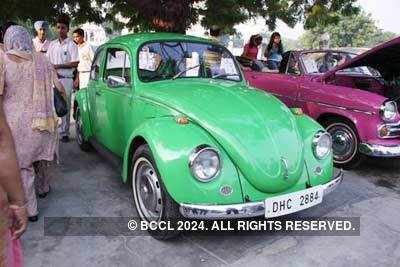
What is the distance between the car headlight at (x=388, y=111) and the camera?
5188 millimetres

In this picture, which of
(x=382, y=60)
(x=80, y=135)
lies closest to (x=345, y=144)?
(x=382, y=60)

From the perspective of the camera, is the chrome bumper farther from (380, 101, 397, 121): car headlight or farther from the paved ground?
the paved ground

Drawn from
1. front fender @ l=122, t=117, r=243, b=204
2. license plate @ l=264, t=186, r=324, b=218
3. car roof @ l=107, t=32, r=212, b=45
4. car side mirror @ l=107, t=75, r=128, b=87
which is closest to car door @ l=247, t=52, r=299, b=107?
car roof @ l=107, t=32, r=212, b=45

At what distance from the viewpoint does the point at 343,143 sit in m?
5.63

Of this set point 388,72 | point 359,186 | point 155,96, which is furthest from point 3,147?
point 388,72

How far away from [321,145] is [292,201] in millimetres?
704

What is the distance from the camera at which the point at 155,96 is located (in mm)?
4105

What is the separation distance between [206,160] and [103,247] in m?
1.12

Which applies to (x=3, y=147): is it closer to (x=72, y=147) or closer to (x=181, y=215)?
(x=181, y=215)

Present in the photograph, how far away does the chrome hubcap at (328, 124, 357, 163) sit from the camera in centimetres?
553

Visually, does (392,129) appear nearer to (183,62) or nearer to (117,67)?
(183,62)

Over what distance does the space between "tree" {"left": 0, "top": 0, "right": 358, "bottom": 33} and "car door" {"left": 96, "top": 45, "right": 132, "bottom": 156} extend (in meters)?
2.24

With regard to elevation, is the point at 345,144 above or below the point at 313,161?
below

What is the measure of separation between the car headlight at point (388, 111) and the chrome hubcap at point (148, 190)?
3042 millimetres
